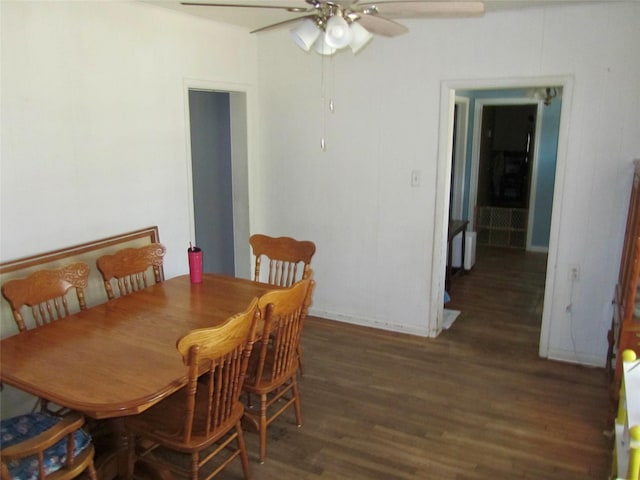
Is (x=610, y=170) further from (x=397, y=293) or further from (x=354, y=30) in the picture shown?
(x=354, y=30)

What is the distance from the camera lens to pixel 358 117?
4.10 meters

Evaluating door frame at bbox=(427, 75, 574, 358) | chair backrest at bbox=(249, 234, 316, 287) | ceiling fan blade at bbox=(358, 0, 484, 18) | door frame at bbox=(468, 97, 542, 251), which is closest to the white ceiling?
door frame at bbox=(427, 75, 574, 358)

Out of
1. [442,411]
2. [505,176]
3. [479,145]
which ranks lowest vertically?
[442,411]

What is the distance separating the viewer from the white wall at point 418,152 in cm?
335

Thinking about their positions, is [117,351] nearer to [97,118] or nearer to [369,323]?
[97,118]

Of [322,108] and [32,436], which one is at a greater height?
[322,108]

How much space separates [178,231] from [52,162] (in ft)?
3.61

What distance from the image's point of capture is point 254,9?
11.1 feet

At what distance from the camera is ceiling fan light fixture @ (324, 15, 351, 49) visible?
6.84 ft

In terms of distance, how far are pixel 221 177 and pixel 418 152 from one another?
196 cm

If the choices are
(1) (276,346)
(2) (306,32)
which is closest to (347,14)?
(2) (306,32)

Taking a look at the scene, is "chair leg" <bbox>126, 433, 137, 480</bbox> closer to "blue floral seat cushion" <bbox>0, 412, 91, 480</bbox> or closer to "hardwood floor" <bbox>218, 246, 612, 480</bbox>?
"blue floral seat cushion" <bbox>0, 412, 91, 480</bbox>

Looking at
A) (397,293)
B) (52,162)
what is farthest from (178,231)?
(397,293)

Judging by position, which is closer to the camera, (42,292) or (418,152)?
(42,292)
